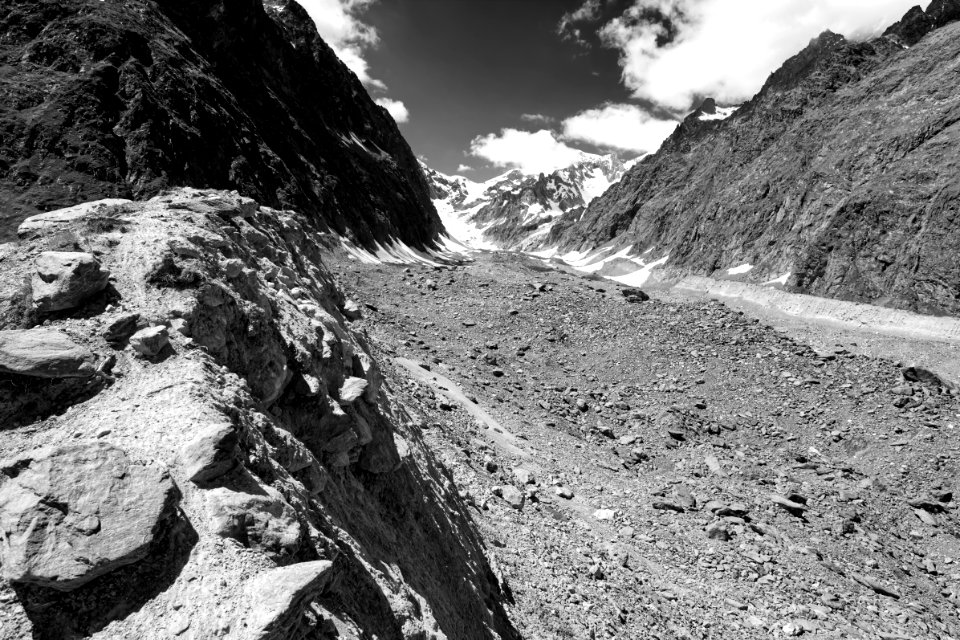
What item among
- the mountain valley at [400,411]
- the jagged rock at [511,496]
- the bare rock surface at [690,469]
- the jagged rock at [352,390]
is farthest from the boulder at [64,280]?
the jagged rock at [511,496]

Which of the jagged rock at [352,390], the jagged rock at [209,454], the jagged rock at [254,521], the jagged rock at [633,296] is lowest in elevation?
the jagged rock at [254,521]

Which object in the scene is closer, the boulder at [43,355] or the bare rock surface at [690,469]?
the boulder at [43,355]

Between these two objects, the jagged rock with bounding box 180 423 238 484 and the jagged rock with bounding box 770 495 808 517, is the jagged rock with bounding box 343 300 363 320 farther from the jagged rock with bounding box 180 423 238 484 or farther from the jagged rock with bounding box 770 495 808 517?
the jagged rock with bounding box 770 495 808 517

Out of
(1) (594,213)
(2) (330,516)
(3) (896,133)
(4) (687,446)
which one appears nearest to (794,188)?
(3) (896,133)

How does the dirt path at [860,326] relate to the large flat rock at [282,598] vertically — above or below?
above

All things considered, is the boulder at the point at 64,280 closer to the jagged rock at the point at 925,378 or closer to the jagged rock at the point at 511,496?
the jagged rock at the point at 511,496

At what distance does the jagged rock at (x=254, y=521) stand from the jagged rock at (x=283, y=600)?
0.81ft

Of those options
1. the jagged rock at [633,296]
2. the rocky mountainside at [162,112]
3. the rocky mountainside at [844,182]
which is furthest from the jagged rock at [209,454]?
the rocky mountainside at [844,182]

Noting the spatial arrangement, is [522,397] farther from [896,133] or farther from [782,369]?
[896,133]

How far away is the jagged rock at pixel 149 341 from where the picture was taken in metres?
4.36

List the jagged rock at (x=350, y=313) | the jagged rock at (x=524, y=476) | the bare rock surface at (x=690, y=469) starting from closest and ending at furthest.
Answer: the bare rock surface at (x=690, y=469) < the jagged rock at (x=350, y=313) < the jagged rock at (x=524, y=476)

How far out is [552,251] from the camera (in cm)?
16425

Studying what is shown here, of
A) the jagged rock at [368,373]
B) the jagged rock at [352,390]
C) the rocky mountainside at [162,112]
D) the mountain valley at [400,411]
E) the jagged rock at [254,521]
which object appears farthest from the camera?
the rocky mountainside at [162,112]

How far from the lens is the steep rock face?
306 centimetres
